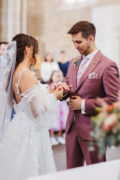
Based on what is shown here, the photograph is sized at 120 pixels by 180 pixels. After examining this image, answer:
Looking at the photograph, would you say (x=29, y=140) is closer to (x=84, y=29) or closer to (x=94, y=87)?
(x=94, y=87)

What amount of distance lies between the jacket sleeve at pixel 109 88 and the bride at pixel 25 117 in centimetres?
34

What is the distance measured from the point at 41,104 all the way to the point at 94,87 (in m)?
0.49

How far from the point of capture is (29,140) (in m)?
2.48

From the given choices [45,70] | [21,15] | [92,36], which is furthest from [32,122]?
[21,15]

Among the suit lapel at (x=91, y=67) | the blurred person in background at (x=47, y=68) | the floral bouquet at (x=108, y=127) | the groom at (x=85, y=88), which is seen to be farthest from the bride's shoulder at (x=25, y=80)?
the blurred person in background at (x=47, y=68)

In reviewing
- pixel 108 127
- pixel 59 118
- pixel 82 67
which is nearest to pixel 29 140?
pixel 82 67

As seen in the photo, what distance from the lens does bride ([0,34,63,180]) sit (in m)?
2.39

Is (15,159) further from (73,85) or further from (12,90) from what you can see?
(73,85)

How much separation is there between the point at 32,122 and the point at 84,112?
524 millimetres

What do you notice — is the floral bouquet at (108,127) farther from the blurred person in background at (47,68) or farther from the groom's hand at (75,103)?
the blurred person in background at (47,68)

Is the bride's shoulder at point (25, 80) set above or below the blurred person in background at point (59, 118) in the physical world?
above

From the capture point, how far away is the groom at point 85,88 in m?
2.22

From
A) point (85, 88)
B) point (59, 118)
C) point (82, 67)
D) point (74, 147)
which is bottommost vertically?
point (59, 118)

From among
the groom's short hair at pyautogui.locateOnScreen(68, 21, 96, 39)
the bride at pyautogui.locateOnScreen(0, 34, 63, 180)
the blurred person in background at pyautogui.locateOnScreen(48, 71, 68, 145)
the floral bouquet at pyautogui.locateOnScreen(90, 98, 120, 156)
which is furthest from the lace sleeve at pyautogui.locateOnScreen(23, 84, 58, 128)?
the blurred person in background at pyautogui.locateOnScreen(48, 71, 68, 145)
